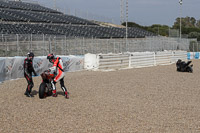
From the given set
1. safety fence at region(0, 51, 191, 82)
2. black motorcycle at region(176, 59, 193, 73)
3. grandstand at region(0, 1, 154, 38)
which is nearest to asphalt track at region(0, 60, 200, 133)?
safety fence at region(0, 51, 191, 82)

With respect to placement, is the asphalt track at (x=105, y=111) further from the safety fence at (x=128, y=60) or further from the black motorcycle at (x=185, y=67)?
the safety fence at (x=128, y=60)

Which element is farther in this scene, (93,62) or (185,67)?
(93,62)

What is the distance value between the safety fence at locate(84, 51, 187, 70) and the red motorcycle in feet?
36.4

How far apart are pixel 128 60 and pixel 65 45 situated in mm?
6756

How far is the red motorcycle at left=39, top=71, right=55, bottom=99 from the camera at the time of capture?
1061cm

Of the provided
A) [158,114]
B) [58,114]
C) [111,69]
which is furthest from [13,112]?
[111,69]

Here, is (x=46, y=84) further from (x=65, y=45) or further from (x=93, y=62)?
Answer: (x=65, y=45)

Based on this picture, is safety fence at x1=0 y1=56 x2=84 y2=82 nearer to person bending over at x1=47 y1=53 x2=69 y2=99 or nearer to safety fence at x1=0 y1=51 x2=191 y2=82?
safety fence at x1=0 y1=51 x2=191 y2=82

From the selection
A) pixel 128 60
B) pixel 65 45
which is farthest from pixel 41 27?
pixel 128 60

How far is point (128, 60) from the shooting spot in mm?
24875

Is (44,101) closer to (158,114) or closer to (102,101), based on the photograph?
(102,101)

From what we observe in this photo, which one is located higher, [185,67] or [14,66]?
[14,66]

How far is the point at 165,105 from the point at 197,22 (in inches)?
6233

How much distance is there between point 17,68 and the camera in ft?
53.4
